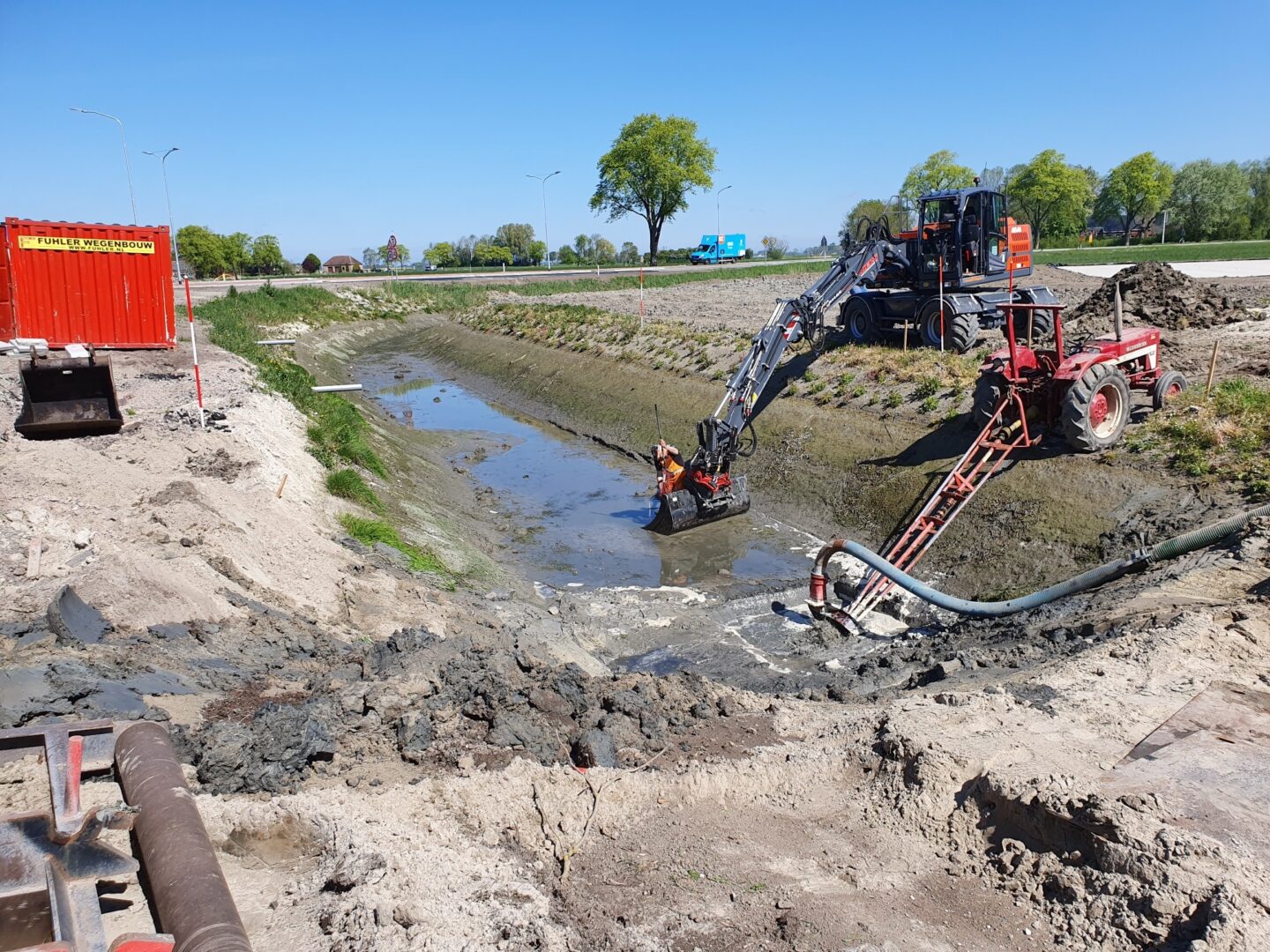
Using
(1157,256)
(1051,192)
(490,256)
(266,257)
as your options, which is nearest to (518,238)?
(490,256)

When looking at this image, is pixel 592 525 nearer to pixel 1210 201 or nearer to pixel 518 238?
pixel 1210 201

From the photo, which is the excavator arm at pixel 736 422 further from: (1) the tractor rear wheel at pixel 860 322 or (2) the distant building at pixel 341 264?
(2) the distant building at pixel 341 264

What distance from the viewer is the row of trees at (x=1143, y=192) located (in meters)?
81.3

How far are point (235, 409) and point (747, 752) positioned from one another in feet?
38.8

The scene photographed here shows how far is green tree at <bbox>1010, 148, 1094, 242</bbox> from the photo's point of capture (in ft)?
269

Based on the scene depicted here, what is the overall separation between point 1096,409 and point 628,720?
30.1ft

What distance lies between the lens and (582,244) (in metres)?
127

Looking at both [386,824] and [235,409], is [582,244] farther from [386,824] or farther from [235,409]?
[386,824]

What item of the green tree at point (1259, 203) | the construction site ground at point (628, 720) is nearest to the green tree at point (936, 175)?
the green tree at point (1259, 203)

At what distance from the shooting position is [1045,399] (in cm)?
1316

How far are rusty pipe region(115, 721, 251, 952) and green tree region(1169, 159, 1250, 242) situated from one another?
95843 mm

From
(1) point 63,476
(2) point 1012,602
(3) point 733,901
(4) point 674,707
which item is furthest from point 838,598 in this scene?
(1) point 63,476

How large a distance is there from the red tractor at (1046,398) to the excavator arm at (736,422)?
3.42m

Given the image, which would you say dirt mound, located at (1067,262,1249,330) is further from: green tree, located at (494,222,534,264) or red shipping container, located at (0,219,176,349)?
green tree, located at (494,222,534,264)
